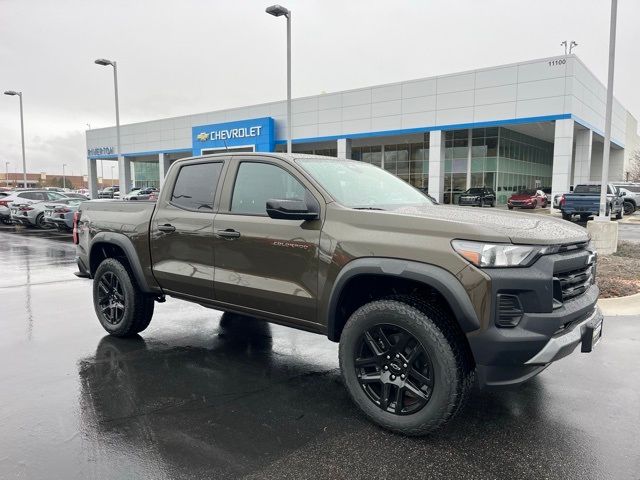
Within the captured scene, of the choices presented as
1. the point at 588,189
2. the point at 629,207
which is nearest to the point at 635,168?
the point at 629,207

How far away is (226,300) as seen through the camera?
4.56 metres

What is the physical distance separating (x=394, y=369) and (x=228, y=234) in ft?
6.05

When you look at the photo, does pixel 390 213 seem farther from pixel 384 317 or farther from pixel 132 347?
pixel 132 347

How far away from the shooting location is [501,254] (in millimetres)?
3104

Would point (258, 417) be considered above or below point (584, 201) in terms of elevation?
below

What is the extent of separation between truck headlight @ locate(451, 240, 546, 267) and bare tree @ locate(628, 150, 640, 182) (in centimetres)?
5493

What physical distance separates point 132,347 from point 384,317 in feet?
10.3

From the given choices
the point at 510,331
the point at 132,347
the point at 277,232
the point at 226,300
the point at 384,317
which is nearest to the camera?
the point at 510,331

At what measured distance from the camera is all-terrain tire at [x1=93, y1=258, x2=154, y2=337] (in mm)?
5484

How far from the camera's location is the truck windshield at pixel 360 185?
13.5ft

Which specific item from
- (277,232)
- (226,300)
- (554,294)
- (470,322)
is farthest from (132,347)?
(554,294)

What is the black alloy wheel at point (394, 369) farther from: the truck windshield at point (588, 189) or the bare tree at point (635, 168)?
the bare tree at point (635, 168)

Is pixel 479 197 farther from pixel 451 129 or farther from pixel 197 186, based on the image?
pixel 197 186

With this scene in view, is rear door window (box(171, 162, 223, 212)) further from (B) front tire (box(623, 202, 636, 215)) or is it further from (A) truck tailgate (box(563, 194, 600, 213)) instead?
(B) front tire (box(623, 202, 636, 215))
